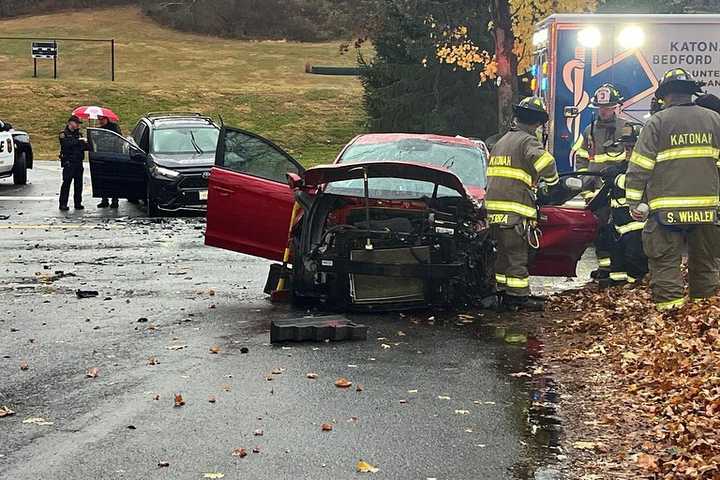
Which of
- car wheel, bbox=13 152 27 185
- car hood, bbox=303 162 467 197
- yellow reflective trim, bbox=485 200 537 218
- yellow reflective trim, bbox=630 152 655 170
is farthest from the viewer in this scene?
car wheel, bbox=13 152 27 185

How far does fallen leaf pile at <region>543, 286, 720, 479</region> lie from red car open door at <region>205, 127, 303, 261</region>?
2.62 metres

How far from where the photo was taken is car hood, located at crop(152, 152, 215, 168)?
1850 cm

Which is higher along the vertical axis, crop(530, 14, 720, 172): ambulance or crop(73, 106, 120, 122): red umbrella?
crop(530, 14, 720, 172): ambulance

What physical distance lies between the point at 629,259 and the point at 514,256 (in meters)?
1.54

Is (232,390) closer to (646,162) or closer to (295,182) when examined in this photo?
(295,182)

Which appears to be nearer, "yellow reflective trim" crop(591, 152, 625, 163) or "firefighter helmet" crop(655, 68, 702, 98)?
"firefighter helmet" crop(655, 68, 702, 98)

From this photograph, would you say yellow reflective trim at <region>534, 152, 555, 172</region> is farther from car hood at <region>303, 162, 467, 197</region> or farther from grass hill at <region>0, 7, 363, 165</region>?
grass hill at <region>0, 7, 363, 165</region>

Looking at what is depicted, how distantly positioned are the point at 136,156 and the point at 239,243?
27.9 ft

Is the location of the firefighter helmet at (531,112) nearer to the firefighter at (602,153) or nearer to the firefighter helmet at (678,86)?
the firefighter helmet at (678,86)

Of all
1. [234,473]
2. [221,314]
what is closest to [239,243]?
[221,314]

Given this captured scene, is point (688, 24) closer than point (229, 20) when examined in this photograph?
Yes

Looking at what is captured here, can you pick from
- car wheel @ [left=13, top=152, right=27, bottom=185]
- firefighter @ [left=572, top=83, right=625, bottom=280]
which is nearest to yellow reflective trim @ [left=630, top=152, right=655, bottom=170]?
firefighter @ [left=572, top=83, right=625, bottom=280]

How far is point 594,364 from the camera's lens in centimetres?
806

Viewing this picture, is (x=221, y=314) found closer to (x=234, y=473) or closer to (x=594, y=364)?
(x=594, y=364)
